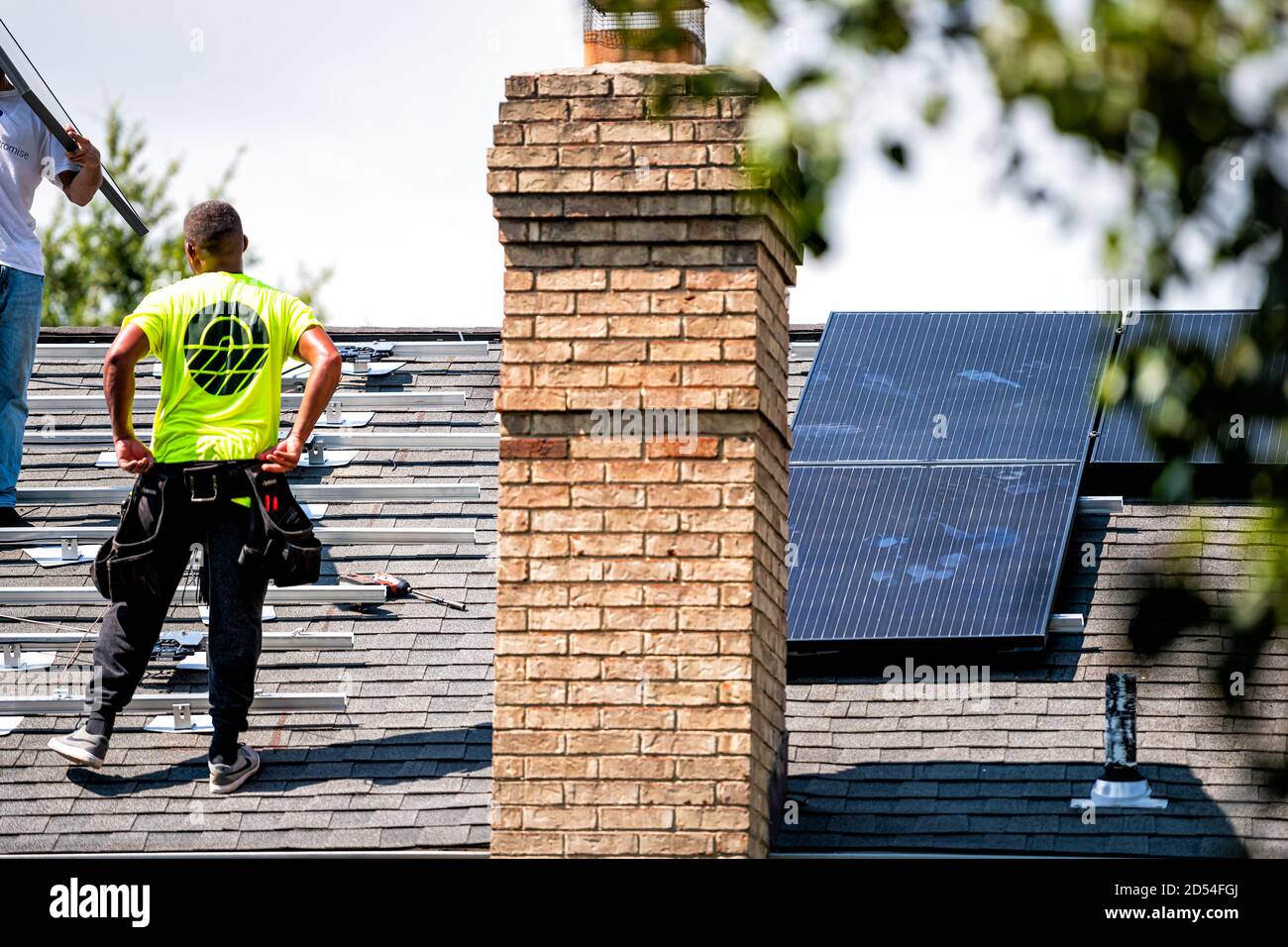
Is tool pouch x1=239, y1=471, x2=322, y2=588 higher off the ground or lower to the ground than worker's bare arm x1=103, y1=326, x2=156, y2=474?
lower

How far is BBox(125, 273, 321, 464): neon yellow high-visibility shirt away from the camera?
25.8 ft

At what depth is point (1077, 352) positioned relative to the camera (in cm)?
1079

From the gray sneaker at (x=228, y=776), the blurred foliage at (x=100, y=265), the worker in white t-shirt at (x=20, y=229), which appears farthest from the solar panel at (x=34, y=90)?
the blurred foliage at (x=100, y=265)

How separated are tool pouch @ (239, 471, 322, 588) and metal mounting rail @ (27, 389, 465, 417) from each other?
115 inches

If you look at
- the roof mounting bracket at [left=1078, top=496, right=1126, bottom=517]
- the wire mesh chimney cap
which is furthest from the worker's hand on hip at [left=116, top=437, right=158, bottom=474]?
the roof mounting bracket at [left=1078, top=496, right=1126, bottom=517]

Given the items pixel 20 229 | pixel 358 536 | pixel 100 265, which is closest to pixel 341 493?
pixel 358 536

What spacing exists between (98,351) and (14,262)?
186 centimetres

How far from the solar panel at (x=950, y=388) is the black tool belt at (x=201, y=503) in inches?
118

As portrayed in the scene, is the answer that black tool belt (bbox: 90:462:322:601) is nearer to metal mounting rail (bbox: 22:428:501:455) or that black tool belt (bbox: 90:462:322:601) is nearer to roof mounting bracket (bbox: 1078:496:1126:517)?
metal mounting rail (bbox: 22:428:501:455)

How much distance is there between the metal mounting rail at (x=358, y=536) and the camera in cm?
955

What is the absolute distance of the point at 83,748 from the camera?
7879mm

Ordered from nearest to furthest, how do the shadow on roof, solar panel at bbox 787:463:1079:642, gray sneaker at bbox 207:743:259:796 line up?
1. the shadow on roof
2. gray sneaker at bbox 207:743:259:796
3. solar panel at bbox 787:463:1079:642

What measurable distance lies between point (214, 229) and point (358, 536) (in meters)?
1.93
